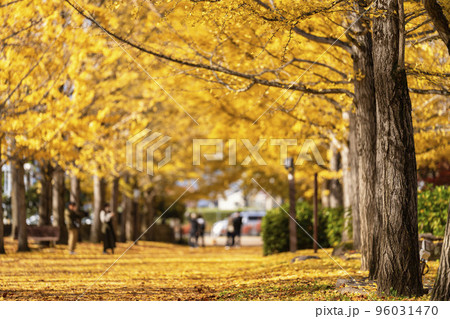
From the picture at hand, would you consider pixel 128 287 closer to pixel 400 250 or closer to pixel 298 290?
pixel 298 290

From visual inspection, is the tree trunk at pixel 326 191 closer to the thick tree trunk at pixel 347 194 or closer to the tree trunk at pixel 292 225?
the tree trunk at pixel 292 225

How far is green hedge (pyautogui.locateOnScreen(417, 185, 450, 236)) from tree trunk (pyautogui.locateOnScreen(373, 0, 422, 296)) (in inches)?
283

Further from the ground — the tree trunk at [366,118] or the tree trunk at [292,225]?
the tree trunk at [366,118]

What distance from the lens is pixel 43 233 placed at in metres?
23.5

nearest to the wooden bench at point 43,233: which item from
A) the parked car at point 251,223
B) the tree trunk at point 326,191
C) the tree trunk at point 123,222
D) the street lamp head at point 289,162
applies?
the street lamp head at point 289,162

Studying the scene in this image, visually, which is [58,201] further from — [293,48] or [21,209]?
[293,48]

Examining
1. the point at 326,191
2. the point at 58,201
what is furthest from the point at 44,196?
the point at 326,191

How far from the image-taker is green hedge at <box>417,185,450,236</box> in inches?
624

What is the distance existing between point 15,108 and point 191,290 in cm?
830

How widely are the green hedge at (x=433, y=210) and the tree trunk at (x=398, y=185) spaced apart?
7.18 m

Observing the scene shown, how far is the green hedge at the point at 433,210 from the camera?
1584cm

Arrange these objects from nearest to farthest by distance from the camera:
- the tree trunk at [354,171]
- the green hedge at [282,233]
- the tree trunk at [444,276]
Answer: the tree trunk at [444,276], the tree trunk at [354,171], the green hedge at [282,233]

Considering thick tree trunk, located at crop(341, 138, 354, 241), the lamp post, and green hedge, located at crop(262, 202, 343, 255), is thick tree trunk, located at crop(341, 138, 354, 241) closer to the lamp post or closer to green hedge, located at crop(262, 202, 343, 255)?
the lamp post

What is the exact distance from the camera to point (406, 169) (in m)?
9.00
